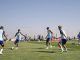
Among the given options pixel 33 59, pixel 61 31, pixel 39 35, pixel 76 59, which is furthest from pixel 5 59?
pixel 39 35

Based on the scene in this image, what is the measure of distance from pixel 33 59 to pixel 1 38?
19.4 feet

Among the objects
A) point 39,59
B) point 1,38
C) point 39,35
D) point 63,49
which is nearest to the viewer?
point 39,59

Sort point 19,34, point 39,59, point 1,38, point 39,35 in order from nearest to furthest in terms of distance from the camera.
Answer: point 39,59 → point 1,38 → point 19,34 → point 39,35

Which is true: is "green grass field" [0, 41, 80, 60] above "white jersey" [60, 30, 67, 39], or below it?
below

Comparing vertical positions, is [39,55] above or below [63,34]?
below

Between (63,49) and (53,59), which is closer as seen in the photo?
(53,59)

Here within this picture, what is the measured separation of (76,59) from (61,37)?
632cm

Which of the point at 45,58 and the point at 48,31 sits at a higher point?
the point at 48,31

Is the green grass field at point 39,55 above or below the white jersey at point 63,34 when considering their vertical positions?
below

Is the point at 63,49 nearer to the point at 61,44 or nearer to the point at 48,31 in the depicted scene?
the point at 61,44

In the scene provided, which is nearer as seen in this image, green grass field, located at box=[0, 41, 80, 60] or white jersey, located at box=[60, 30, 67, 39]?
green grass field, located at box=[0, 41, 80, 60]

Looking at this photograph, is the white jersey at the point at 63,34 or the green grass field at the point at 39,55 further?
the white jersey at the point at 63,34

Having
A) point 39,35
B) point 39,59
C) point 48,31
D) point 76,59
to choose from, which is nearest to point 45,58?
point 39,59

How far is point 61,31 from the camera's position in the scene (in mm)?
25859
